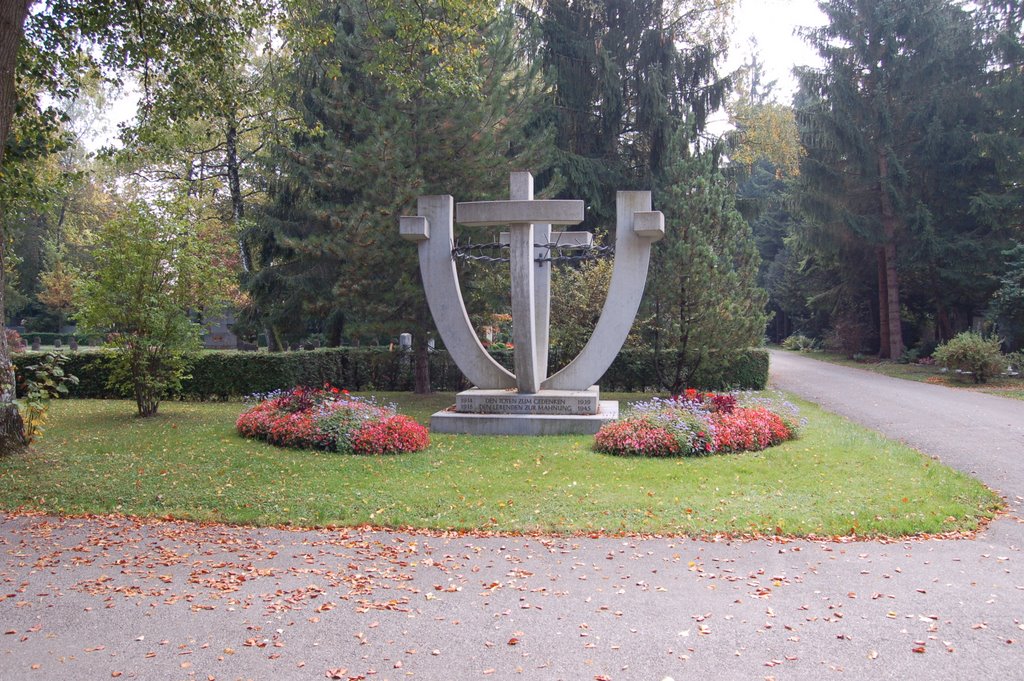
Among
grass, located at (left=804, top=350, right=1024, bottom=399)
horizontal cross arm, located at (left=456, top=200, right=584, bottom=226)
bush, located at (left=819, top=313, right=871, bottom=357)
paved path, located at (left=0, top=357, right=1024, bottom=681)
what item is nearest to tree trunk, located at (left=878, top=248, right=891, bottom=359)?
grass, located at (left=804, top=350, right=1024, bottom=399)

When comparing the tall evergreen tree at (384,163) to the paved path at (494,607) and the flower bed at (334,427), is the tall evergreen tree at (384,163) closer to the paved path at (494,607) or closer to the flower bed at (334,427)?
the flower bed at (334,427)

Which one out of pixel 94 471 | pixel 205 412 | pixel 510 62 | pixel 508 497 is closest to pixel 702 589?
pixel 508 497

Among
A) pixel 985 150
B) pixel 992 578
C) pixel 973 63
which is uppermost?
pixel 973 63

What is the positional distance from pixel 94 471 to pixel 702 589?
7.14m

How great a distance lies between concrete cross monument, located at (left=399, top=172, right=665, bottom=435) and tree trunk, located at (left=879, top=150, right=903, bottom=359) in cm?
1979

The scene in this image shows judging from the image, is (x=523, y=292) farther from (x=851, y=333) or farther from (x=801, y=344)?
(x=801, y=344)

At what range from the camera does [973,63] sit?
2775 centimetres

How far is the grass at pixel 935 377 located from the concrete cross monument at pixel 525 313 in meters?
11.5

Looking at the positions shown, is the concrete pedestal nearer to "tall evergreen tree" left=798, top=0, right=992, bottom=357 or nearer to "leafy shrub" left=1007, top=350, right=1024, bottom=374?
"leafy shrub" left=1007, top=350, right=1024, bottom=374

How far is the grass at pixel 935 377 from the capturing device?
19.6 metres

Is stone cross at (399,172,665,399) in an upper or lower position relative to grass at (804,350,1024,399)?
upper

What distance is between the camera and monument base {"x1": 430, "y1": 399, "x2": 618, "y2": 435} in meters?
11.9

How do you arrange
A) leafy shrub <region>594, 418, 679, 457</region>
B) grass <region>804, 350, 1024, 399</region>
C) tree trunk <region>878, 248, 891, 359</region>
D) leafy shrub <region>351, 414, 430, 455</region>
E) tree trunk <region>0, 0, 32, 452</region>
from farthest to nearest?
tree trunk <region>878, 248, 891, 359</region> < grass <region>804, 350, 1024, 399</region> < leafy shrub <region>351, 414, 430, 455</region> < leafy shrub <region>594, 418, 679, 457</region> < tree trunk <region>0, 0, 32, 452</region>

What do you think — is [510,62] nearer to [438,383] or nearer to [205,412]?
[438,383]
